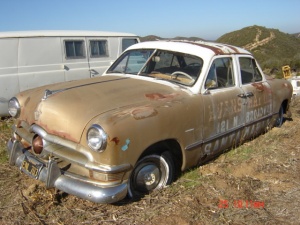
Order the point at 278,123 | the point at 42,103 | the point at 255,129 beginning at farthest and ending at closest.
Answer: the point at 278,123 → the point at 255,129 → the point at 42,103

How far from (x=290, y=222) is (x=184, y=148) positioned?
1262 mm

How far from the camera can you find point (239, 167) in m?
4.35

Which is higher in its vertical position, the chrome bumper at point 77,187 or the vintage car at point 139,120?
the vintage car at point 139,120

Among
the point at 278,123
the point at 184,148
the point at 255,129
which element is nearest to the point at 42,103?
the point at 184,148

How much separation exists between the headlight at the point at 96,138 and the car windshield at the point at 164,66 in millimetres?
1567

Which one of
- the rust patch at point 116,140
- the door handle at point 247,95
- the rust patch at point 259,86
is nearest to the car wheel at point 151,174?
the rust patch at point 116,140

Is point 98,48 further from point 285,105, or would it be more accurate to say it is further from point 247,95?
point 247,95

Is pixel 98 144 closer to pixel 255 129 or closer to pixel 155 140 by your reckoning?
pixel 155 140

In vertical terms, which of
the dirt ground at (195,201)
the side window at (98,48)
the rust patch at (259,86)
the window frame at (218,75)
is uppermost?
the side window at (98,48)

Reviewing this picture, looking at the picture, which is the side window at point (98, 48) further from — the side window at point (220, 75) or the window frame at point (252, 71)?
the side window at point (220, 75)

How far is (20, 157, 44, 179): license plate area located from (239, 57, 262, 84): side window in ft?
10.0

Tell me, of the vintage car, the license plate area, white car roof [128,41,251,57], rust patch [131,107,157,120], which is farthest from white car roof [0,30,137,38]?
rust patch [131,107,157,120]

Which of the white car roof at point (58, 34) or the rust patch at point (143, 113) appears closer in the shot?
the rust patch at point (143, 113)

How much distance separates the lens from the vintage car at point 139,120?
308cm
